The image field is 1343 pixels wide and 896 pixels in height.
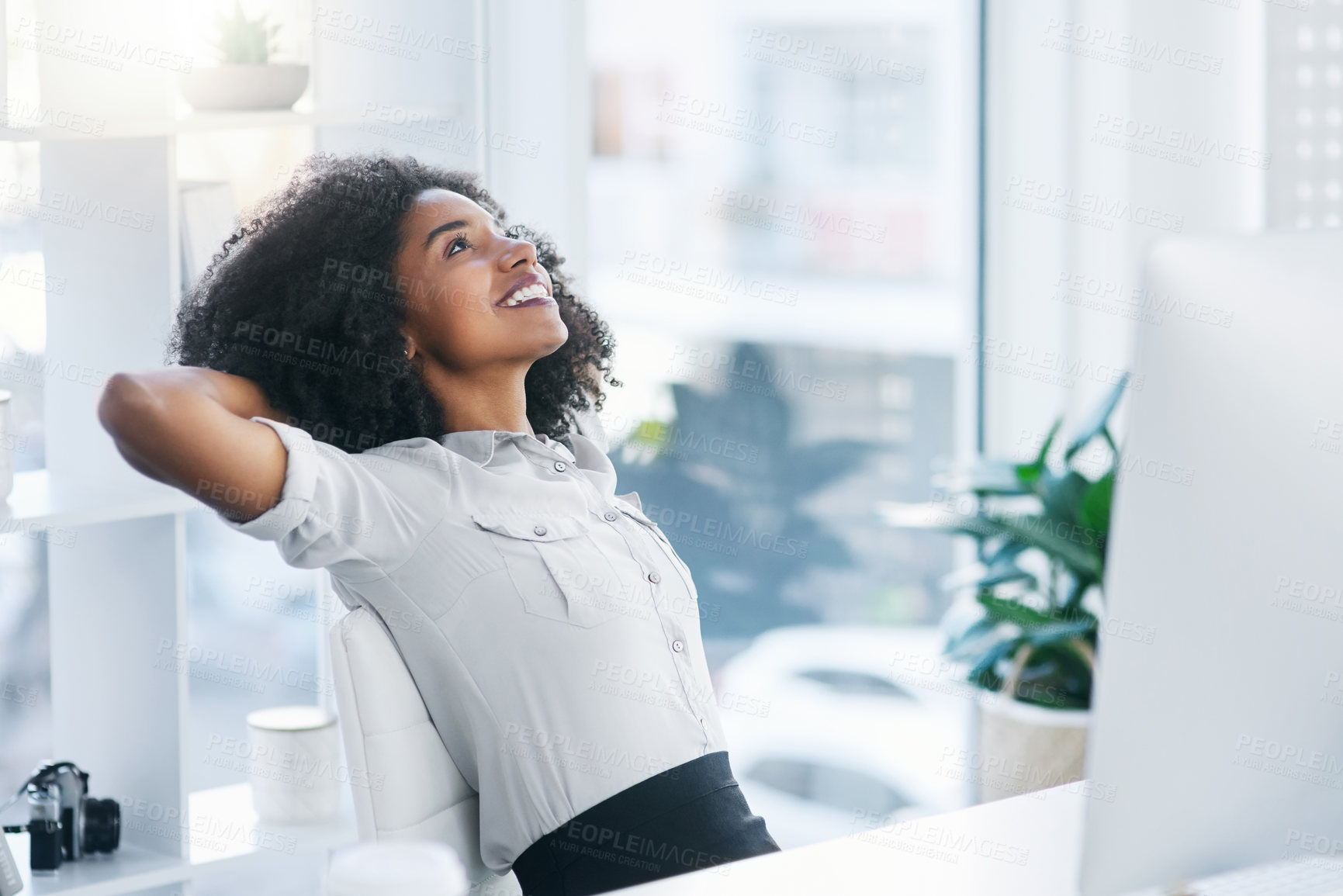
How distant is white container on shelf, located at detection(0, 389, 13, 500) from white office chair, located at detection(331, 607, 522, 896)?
0.55m

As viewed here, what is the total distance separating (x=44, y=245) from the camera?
5.65 ft

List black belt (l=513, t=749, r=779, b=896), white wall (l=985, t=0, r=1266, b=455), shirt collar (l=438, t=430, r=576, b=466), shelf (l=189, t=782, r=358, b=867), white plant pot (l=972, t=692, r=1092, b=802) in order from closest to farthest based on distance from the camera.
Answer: black belt (l=513, t=749, r=779, b=896), shirt collar (l=438, t=430, r=576, b=466), shelf (l=189, t=782, r=358, b=867), white plant pot (l=972, t=692, r=1092, b=802), white wall (l=985, t=0, r=1266, b=455)

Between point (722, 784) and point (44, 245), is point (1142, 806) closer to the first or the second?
point (722, 784)

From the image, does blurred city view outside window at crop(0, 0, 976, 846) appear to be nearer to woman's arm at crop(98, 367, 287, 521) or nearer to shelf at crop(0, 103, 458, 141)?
shelf at crop(0, 103, 458, 141)

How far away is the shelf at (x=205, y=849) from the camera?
1.60m

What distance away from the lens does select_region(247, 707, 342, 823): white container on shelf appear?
179cm

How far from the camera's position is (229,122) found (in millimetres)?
1651

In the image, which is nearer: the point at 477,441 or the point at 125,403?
the point at 125,403

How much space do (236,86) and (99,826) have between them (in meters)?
0.95

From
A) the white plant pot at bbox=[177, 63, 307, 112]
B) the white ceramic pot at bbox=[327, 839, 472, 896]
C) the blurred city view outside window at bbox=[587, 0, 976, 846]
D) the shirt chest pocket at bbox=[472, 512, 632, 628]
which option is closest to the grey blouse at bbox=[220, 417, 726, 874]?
the shirt chest pocket at bbox=[472, 512, 632, 628]

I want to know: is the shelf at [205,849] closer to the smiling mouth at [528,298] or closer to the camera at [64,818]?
the camera at [64,818]

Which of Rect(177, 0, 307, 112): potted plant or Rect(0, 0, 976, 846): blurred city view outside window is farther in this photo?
Rect(0, 0, 976, 846): blurred city view outside window

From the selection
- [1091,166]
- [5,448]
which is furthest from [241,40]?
[1091,166]

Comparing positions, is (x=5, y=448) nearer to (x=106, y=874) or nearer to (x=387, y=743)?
(x=106, y=874)
